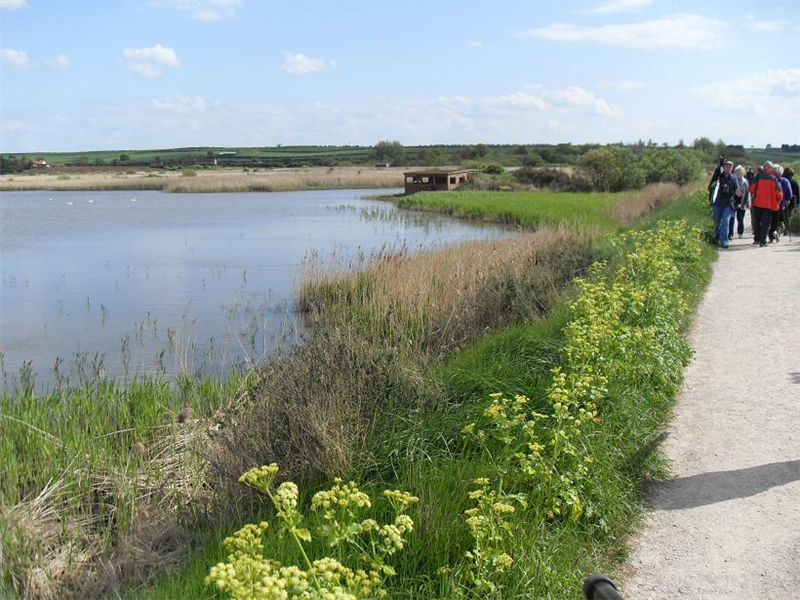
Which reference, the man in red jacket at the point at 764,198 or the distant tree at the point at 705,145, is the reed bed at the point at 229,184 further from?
the man in red jacket at the point at 764,198

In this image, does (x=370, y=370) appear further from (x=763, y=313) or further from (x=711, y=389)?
(x=763, y=313)

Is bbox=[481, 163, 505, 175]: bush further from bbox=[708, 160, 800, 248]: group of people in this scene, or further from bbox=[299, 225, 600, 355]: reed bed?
bbox=[299, 225, 600, 355]: reed bed

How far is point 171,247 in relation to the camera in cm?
2872

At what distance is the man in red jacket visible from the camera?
17.6 meters

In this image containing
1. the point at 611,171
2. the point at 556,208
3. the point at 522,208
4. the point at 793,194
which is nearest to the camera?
the point at 793,194

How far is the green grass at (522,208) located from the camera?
94.1ft

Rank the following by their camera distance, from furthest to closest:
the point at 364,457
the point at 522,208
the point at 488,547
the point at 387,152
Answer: the point at 387,152, the point at 522,208, the point at 364,457, the point at 488,547

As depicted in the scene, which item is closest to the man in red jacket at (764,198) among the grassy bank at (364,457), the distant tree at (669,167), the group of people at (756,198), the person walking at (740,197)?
the group of people at (756,198)

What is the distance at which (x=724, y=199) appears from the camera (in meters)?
17.8

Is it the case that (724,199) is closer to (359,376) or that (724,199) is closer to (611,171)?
(359,376)

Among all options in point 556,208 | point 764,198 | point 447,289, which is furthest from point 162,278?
point 556,208

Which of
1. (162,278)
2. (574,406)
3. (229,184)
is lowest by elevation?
(162,278)

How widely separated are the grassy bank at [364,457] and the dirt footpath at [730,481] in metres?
0.28

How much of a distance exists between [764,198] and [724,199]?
0.80 metres
